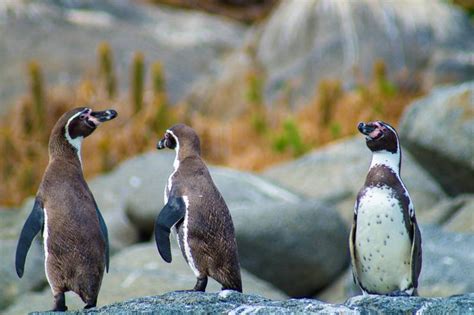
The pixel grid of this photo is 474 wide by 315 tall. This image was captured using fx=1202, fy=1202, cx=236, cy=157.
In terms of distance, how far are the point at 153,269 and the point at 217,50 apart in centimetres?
1034

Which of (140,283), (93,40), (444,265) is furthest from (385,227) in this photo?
(93,40)

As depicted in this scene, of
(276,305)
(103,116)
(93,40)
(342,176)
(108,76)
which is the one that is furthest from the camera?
(93,40)

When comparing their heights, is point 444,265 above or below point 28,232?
below

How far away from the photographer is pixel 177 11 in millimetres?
22047

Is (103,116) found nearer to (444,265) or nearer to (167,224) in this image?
(167,224)

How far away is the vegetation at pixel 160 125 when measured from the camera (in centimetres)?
1443

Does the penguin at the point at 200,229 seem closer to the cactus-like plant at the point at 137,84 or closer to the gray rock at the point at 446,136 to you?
the gray rock at the point at 446,136

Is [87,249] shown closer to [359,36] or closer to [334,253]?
[334,253]

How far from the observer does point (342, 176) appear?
1275cm

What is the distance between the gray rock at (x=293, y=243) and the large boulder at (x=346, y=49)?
554 centimetres

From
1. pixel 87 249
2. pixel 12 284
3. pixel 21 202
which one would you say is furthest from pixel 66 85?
pixel 87 249

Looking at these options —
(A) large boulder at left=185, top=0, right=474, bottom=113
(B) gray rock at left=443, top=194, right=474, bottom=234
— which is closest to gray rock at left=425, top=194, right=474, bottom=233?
(B) gray rock at left=443, top=194, right=474, bottom=234

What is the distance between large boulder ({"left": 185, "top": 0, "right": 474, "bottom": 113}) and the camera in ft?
53.6

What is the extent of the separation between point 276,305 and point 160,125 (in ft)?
30.3
